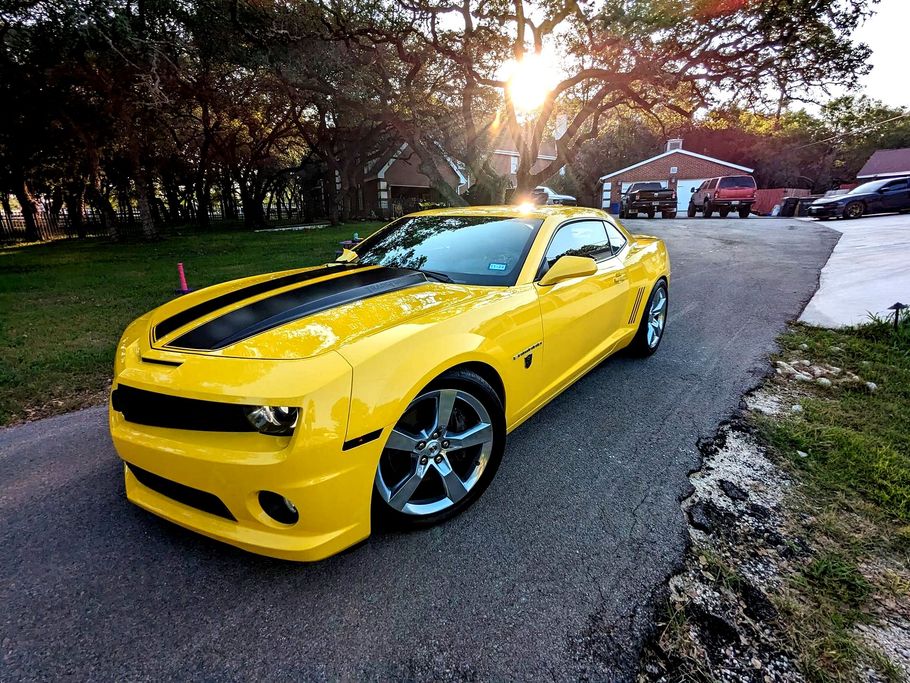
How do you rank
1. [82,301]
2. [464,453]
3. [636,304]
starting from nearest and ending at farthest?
[464,453] < [636,304] < [82,301]

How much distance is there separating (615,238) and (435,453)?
9.79ft

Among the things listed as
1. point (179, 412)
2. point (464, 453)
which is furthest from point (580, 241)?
point (179, 412)

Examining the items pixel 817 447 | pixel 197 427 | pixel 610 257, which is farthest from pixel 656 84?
pixel 197 427

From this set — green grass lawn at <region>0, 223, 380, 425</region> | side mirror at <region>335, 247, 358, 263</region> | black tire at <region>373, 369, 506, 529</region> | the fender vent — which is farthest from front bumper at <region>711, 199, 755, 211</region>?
black tire at <region>373, 369, 506, 529</region>

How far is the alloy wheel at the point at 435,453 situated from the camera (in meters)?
2.02

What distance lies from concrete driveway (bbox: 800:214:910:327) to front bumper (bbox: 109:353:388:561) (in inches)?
226

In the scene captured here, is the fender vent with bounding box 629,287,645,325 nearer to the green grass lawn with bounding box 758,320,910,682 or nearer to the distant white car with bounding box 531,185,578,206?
the green grass lawn with bounding box 758,320,910,682

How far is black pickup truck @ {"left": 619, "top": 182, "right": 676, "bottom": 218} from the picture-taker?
68.9ft

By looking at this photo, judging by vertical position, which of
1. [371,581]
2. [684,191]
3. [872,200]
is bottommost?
[371,581]

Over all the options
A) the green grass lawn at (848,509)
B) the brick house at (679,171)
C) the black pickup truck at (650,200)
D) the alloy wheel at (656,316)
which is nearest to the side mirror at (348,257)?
the alloy wheel at (656,316)

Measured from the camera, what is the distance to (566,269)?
2746 millimetres

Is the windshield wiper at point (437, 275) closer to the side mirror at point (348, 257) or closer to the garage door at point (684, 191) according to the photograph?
the side mirror at point (348, 257)

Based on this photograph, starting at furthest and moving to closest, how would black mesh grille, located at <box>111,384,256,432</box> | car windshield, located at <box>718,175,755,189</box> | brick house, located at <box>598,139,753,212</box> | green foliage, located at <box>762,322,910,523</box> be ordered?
brick house, located at <box>598,139,753,212</box> < car windshield, located at <box>718,175,755,189</box> < green foliage, located at <box>762,322,910,523</box> < black mesh grille, located at <box>111,384,256,432</box>

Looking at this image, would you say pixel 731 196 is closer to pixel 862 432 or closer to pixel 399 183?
pixel 399 183
